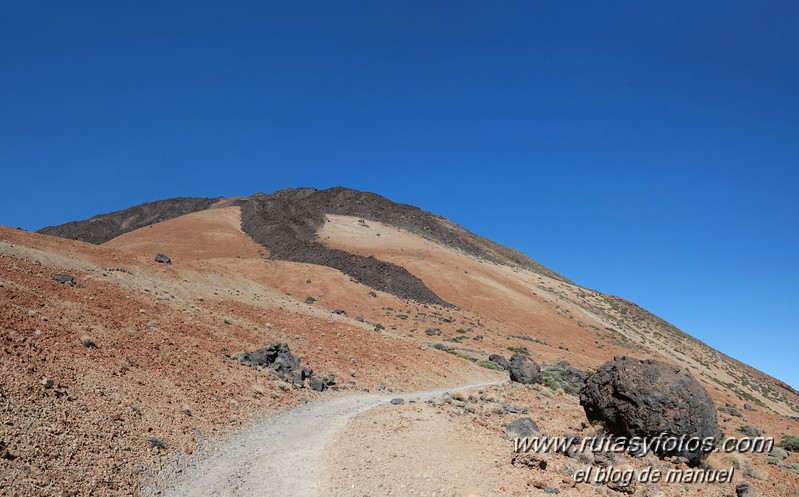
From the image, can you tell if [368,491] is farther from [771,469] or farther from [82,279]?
[82,279]

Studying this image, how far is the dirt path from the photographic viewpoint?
9.91 metres

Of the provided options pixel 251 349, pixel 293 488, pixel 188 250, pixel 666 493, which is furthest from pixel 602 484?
pixel 188 250

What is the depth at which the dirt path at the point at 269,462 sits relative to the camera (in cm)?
991

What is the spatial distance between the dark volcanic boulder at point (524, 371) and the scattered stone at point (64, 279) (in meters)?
21.9

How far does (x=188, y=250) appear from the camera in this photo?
72562mm

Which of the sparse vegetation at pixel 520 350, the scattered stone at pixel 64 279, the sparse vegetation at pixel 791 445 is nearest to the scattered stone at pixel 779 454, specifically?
the sparse vegetation at pixel 791 445

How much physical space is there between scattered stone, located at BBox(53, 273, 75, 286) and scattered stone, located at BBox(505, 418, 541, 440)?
746 inches

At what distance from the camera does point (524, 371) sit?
2662 centimetres

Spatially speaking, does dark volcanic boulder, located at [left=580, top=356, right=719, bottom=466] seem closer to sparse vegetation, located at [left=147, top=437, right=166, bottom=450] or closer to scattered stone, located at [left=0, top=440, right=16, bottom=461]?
sparse vegetation, located at [left=147, top=437, right=166, bottom=450]

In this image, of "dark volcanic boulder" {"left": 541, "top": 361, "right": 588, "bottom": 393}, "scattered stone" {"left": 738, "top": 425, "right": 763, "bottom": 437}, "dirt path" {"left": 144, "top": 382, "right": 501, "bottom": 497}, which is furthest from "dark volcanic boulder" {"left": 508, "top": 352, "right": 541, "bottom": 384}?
"dirt path" {"left": 144, "top": 382, "right": 501, "bottom": 497}

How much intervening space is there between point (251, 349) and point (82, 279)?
8817mm

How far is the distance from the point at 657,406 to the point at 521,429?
401cm

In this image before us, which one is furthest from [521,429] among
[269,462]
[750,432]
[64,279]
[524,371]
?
[64,279]

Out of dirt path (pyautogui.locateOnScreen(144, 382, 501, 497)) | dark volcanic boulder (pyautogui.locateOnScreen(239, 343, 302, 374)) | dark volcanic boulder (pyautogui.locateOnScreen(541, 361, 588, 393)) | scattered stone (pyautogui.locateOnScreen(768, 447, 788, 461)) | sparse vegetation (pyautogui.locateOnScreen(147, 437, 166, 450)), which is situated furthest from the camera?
dark volcanic boulder (pyautogui.locateOnScreen(541, 361, 588, 393))
